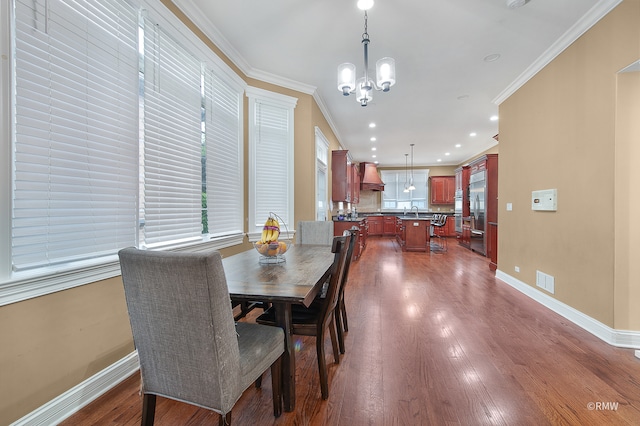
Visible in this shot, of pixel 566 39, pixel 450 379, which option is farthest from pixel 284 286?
pixel 566 39

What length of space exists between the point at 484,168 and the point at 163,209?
626 cm

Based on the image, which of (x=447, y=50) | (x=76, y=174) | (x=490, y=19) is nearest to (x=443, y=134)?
(x=447, y=50)

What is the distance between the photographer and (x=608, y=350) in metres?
2.03

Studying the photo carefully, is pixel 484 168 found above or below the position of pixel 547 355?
above

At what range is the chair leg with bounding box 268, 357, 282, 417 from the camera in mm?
1345

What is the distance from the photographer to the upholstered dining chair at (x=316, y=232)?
9.82 feet

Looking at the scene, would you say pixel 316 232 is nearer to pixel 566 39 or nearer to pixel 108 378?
pixel 108 378

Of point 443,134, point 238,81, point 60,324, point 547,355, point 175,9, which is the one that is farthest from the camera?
point 443,134

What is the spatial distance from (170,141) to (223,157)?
77 centimetres

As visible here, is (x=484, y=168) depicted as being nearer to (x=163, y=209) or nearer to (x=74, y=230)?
(x=163, y=209)

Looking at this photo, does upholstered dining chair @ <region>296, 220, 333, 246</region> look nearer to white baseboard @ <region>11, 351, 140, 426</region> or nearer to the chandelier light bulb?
the chandelier light bulb

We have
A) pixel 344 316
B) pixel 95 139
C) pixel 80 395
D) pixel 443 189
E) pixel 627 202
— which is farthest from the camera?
pixel 443 189

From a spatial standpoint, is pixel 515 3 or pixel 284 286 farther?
pixel 515 3

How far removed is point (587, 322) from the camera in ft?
7.76
